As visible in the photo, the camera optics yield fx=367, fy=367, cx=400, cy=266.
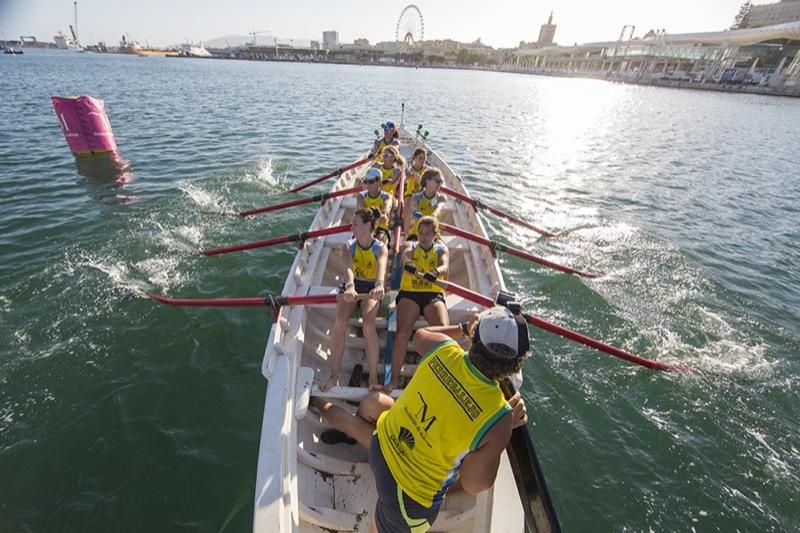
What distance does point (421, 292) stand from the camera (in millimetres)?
5957

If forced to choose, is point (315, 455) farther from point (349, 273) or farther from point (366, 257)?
point (366, 257)

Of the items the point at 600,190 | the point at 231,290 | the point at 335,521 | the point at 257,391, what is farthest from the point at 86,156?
the point at 600,190

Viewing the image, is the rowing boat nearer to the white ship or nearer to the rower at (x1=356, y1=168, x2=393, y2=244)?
the rower at (x1=356, y1=168, x2=393, y2=244)

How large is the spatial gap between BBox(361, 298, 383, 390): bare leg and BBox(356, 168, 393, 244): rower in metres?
2.79

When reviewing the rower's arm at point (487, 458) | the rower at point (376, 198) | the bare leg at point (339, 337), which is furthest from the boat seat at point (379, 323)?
the rower's arm at point (487, 458)

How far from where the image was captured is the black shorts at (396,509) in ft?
9.18

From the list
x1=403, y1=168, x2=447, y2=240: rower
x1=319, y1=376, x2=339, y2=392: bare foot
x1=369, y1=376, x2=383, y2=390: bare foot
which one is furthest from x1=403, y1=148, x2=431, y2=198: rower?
x1=319, y1=376, x2=339, y2=392: bare foot

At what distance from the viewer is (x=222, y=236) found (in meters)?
10.9

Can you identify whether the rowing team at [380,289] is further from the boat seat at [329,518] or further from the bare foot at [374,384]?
the boat seat at [329,518]

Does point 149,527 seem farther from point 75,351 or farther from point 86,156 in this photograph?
point 86,156

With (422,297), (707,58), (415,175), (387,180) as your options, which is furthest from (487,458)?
(707,58)

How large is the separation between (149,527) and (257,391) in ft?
7.14

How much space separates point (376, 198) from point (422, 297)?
142 inches

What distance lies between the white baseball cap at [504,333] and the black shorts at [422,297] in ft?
10.7
